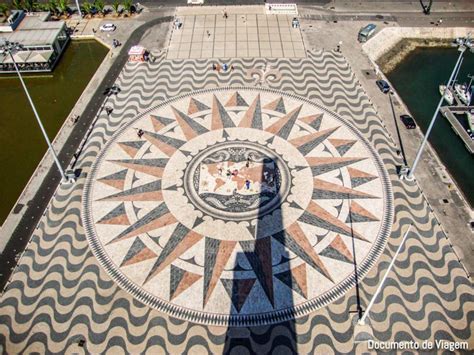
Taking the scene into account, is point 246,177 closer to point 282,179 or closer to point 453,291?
point 282,179

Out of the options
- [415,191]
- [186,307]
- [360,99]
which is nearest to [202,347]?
[186,307]

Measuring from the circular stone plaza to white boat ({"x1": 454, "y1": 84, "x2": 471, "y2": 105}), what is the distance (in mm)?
14945

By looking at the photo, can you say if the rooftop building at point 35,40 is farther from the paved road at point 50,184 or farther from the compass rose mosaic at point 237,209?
the compass rose mosaic at point 237,209

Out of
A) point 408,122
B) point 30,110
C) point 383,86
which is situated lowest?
point 30,110

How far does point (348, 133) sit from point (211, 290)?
1012 inches

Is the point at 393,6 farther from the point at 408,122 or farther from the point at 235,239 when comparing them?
the point at 235,239

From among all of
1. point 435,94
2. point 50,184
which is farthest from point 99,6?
point 435,94

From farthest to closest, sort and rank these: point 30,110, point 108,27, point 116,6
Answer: point 116,6 < point 108,27 < point 30,110

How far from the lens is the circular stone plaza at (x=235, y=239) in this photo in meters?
32.0

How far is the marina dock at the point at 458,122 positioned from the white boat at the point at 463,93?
216cm

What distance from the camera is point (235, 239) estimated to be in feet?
122

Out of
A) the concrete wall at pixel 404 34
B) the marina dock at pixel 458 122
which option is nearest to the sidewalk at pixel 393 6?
the concrete wall at pixel 404 34

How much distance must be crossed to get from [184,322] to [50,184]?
73.6 feet

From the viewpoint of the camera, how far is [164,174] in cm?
4294
